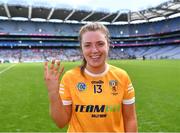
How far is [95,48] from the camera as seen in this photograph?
9.95 feet

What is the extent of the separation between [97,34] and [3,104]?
8774 millimetres

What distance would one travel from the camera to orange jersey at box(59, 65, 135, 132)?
300cm

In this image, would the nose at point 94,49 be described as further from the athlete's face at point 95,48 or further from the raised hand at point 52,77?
the raised hand at point 52,77

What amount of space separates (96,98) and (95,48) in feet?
1.62

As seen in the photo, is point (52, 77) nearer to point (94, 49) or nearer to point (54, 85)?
point (54, 85)

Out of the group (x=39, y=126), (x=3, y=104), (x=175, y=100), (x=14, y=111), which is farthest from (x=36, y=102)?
(x=175, y=100)

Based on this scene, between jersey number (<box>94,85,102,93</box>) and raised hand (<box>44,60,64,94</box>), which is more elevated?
raised hand (<box>44,60,64,94</box>)

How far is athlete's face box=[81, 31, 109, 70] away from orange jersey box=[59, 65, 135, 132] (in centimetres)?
15

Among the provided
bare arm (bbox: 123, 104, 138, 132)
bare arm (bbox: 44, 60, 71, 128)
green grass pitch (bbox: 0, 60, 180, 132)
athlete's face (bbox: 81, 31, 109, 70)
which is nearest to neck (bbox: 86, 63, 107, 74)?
athlete's face (bbox: 81, 31, 109, 70)

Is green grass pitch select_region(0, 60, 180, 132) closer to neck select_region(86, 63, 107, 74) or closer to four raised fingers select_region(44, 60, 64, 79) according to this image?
neck select_region(86, 63, 107, 74)

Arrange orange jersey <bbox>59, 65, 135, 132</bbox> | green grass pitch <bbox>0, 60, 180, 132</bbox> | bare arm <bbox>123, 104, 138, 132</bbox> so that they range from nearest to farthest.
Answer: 1. orange jersey <bbox>59, 65, 135, 132</bbox>
2. bare arm <bbox>123, 104, 138, 132</bbox>
3. green grass pitch <bbox>0, 60, 180, 132</bbox>

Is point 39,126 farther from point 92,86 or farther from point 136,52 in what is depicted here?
point 136,52

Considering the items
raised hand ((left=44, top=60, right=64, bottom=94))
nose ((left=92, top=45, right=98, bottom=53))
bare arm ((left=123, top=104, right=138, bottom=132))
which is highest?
nose ((left=92, top=45, right=98, bottom=53))

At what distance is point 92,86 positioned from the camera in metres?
3.07
